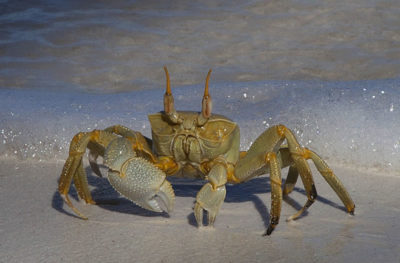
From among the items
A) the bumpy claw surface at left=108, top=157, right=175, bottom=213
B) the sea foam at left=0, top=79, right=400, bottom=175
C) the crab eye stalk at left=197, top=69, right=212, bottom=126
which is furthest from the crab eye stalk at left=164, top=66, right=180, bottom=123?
the sea foam at left=0, top=79, right=400, bottom=175

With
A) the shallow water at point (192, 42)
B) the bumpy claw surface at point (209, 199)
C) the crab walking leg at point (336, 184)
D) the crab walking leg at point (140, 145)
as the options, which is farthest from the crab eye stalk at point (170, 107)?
the shallow water at point (192, 42)

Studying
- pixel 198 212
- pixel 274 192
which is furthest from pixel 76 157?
pixel 274 192

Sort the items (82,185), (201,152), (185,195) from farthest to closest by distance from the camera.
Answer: (185,195)
(82,185)
(201,152)

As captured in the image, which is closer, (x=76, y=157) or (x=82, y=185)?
(x=76, y=157)

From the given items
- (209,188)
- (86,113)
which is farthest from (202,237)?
(86,113)

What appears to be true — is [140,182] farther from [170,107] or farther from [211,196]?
[170,107]

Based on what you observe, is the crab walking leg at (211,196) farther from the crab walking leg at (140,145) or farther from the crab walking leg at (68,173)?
the crab walking leg at (68,173)
